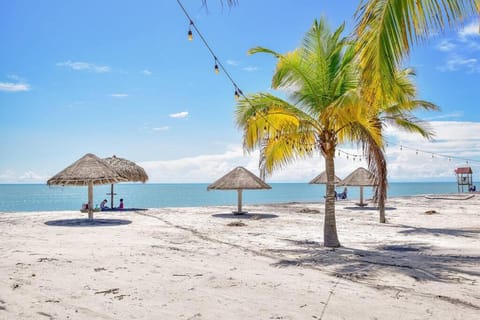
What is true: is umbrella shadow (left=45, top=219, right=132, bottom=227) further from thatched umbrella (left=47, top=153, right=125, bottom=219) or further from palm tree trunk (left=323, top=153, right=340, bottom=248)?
palm tree trunk (left=323, top=153, right=340, bottom=248)

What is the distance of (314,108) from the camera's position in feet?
30.4

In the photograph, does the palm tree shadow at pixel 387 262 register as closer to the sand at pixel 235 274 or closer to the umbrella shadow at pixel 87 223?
the sand at pixel 235 274

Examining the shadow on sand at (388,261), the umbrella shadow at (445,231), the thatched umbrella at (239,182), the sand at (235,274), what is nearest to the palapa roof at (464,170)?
the thatched umbrella at (239,182)

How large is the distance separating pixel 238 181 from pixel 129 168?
6.25 meters

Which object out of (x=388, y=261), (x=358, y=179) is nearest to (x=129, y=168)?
(x=358, y=179)

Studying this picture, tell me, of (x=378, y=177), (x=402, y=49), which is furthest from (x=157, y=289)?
(x=378, y=177)

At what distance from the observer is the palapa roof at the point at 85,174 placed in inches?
573

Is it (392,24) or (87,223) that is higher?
(392,24)

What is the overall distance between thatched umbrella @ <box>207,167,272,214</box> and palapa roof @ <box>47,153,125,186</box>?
436cm

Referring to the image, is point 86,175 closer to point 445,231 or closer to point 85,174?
point 85,174

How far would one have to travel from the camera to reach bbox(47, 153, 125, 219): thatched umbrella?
47.8 feet

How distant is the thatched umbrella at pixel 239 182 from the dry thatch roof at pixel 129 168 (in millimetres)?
4727

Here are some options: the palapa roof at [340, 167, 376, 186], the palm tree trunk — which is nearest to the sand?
the palm tree trunk

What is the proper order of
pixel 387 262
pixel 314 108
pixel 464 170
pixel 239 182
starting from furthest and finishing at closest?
pixel 464 170 < pixel 239 182 < pixel 314 108 < pixel 387 262
